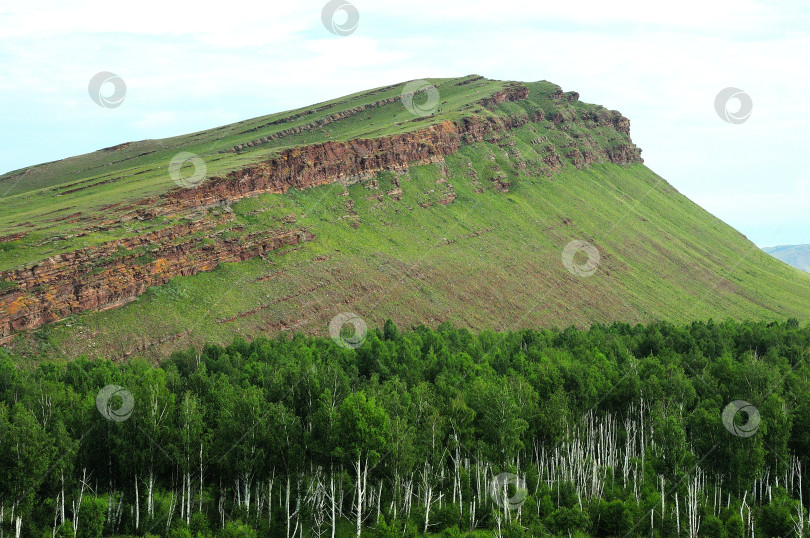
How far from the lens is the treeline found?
5528cm

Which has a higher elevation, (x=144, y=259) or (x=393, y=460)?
(x=144, y=259)

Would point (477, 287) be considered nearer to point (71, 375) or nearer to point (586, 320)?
point (586, 320)

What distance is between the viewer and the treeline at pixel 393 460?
55.3 metres

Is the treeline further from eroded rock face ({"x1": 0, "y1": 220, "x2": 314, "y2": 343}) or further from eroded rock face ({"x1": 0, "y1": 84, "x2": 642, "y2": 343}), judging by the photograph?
eroded rock face ({"x1": 0, "y1": 84, "x2": 642, "y2": 343})

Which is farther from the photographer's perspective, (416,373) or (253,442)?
(416,373)

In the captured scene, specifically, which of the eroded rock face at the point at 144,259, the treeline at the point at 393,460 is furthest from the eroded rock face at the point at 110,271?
the treeline at the point at 393,460

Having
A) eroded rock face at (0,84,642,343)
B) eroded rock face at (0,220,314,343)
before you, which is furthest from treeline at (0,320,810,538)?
eroded rock face at (0,84,642,343)

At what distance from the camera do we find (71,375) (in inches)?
3654

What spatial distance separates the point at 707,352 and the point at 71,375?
9474 centimetres

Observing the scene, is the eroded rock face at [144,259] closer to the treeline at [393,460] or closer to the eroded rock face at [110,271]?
the eroded rock face at [110,271]

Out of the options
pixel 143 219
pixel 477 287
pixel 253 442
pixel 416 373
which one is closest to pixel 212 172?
pixel 143 219

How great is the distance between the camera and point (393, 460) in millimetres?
57781

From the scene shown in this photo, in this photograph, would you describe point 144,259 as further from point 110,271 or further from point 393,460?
point 393,460

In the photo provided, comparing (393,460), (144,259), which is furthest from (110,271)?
(393,460)
